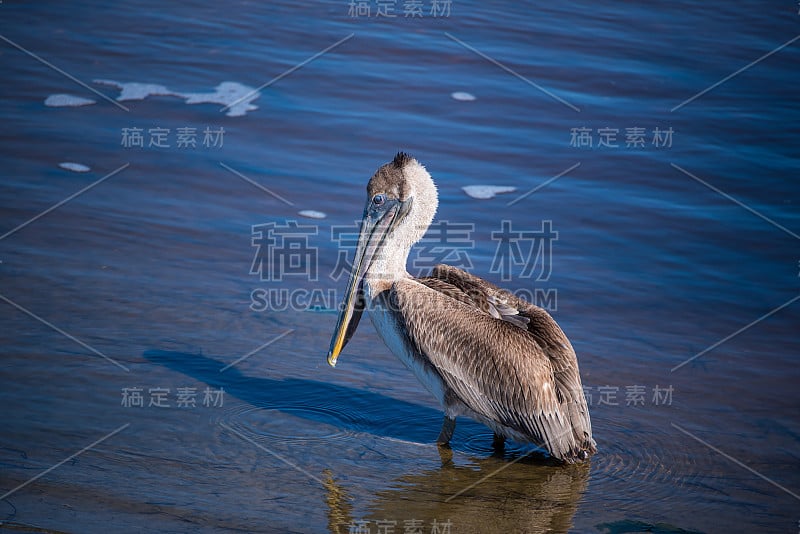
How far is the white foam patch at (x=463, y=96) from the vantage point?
1087 cm

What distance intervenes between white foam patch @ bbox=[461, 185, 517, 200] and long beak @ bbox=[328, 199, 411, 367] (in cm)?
311

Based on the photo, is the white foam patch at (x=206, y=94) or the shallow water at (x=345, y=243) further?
the white foam patch at (x=206, y=94)

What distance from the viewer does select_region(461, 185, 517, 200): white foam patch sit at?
29.4 feet

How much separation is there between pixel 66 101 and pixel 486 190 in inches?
181

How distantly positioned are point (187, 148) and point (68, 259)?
7.99 feet

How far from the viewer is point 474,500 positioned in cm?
488

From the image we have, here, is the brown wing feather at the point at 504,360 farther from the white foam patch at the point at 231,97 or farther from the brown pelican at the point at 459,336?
the white foam patch at the point at 231,97

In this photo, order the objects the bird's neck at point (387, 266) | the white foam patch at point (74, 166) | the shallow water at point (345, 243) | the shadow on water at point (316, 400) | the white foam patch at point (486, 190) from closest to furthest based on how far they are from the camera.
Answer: the shallow water at point (345, 243) → the shadow on water at point (316, 400) → the bird's neck at point (387, 266) → the white foam patch at point (74, 166) → the white foam patch at point (486, 190)

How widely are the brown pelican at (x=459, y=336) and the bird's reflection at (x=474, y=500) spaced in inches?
7.7

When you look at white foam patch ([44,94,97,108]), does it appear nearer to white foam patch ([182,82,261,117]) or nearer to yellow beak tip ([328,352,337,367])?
white foam patch ([182,82,261,117])

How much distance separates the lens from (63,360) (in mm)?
5785

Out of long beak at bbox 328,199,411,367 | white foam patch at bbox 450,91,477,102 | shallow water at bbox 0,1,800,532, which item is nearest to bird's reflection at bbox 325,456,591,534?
shallow water at bbox 0,1,800,532

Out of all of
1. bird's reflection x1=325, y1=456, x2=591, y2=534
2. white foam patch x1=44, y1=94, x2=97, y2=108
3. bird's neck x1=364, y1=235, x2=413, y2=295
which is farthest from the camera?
white foam patch x1=44, y1=94, x2=97, y2=108

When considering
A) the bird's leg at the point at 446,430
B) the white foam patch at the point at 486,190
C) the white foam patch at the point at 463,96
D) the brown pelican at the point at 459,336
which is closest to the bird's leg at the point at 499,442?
the brown pelican at the point at 459,336
